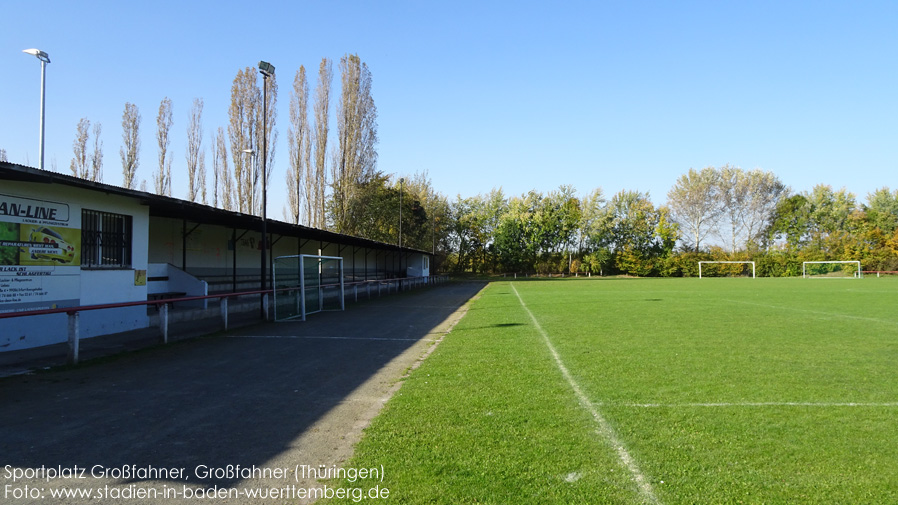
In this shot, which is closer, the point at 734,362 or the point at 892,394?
the point at 892,394

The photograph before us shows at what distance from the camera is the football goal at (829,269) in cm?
6056

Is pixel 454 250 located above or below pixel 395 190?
below


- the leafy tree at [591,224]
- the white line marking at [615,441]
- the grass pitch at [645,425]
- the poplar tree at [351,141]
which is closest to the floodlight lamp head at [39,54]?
the grass pitch at [645,425]

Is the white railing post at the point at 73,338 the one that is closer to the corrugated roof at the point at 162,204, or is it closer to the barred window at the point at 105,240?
the corrugated roof at the point at 162,204

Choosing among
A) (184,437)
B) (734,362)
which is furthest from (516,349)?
(184,437)

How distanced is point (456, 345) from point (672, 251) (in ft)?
222

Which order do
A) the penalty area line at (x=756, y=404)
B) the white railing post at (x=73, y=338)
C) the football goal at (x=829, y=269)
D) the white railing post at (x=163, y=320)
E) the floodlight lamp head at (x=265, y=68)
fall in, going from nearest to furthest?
the penalty area line at (x=756, y=404), the white railing post at (x=73, y=338), the white railing post at (x=163, y=320), the floodlight lamp head at (x=265, y=68), the football goal at (x=829, y=269)

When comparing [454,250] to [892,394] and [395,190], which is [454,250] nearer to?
[395,190]

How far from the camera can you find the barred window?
11469mm

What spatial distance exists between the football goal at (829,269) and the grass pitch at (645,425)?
61.6m

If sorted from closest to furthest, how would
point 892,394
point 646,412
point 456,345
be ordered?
1. point 646,412
2. point 892,394
3. point 456,345

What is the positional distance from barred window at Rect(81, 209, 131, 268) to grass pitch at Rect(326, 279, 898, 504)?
815 centimetres

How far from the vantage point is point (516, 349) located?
382 inches

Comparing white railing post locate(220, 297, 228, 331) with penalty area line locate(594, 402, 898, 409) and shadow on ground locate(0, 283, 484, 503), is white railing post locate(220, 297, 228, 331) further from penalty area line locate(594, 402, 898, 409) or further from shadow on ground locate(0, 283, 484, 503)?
penalty area line locate(594, 402, 898, 409)
